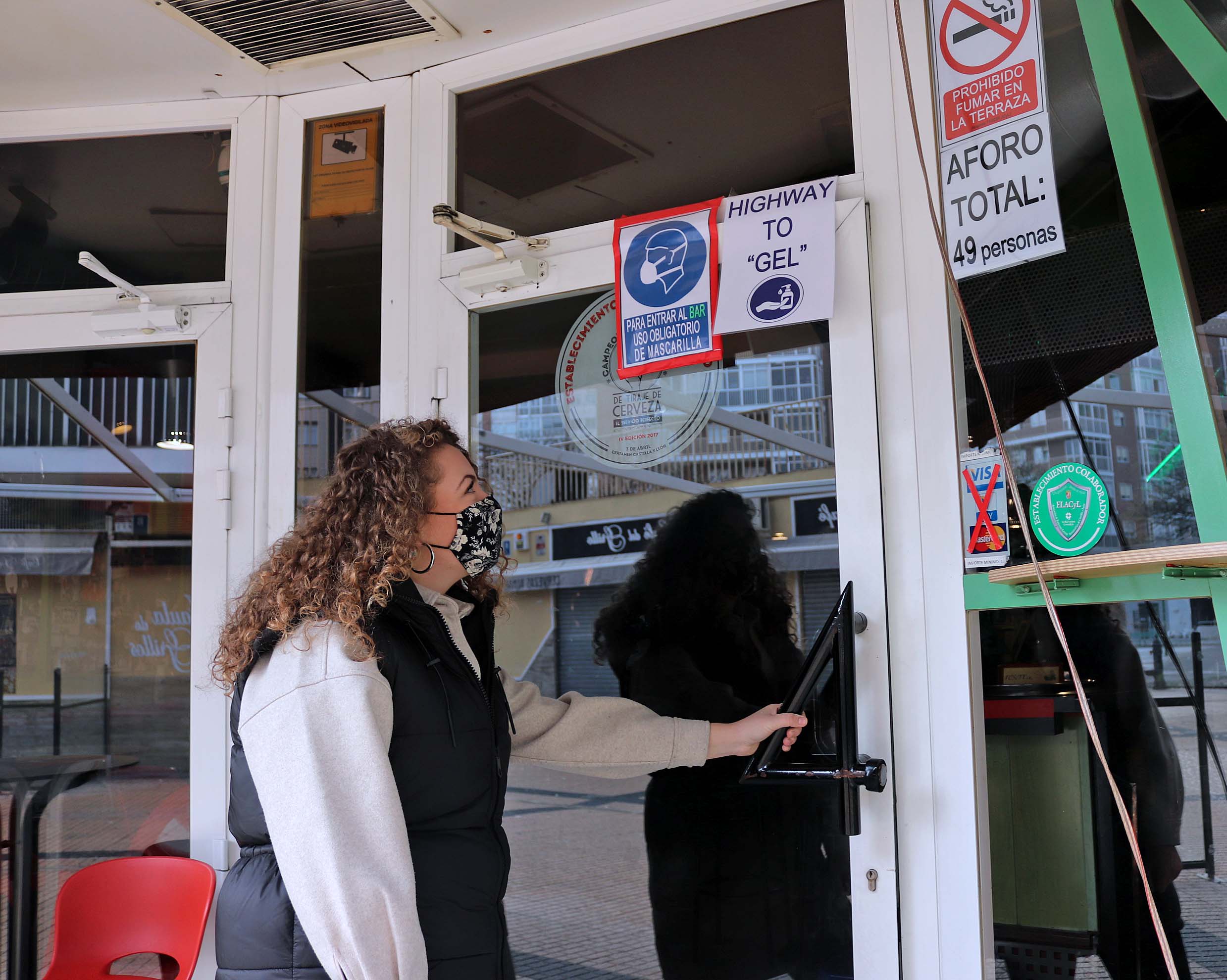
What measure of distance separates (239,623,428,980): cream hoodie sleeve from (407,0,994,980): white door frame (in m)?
0.98

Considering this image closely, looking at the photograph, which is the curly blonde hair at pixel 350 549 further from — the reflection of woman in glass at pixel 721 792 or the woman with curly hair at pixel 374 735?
the reflection of woman in glass at pixel 721 792

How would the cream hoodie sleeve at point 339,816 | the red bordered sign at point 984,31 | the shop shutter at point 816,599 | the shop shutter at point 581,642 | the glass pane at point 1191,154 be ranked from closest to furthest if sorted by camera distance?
the cream hoodie sleeve at point 339,816 < the glass pane at point 1191,154 < the red bordered sign at point 984,31 < the shop shutter at point 816,599 < the shop shutter at point 581,642

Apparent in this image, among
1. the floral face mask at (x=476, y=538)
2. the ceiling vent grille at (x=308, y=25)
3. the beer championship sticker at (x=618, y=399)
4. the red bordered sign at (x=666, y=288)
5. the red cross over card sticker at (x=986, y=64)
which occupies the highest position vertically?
the ceiling vent grille at (x=308, y=25)

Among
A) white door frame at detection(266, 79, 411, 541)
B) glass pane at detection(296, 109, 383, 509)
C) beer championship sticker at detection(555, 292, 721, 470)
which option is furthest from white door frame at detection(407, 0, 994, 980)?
glass pane at detection(296, 109, 383, 509)

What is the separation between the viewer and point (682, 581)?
2404mm

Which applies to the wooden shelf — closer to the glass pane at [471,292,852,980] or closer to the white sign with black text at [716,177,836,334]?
the glass pane at [471,292,852,980]

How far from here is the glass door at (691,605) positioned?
220cm

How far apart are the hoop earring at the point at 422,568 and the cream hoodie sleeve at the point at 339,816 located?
0.28m

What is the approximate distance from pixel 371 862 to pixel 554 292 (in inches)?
56.4

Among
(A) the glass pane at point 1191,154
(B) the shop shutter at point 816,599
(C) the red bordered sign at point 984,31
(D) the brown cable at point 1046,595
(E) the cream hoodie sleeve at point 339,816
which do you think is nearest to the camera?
(D) the brown cable at point 1046,595

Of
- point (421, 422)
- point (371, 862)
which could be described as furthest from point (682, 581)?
point (371, 862)

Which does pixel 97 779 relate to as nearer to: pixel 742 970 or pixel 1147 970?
pixel 742 970

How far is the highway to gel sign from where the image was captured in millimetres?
2041

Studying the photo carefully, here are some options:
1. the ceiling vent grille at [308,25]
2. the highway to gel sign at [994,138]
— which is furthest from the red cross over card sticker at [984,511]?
the ceiling vent grille at [308,25]
